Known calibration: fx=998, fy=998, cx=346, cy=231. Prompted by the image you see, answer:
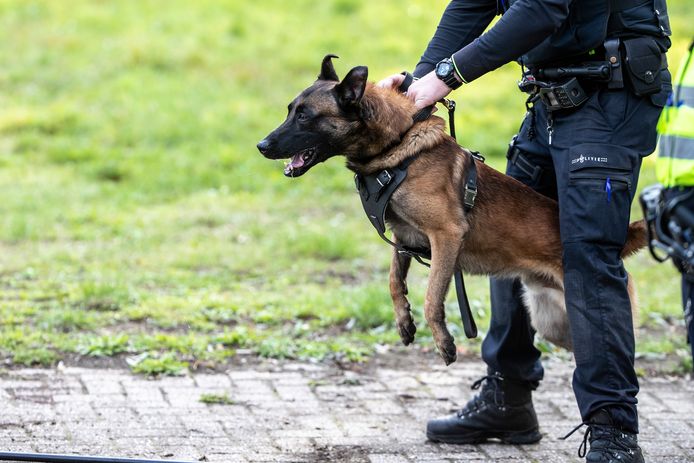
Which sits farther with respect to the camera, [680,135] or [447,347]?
[447,347]

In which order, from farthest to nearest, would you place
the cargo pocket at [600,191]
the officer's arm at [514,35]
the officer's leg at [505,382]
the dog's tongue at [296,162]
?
the officer's leg at [505,382] → the dog's tongue at [296,162] → the cargo pocket at [600,191] → the officer's arm at [514,35]

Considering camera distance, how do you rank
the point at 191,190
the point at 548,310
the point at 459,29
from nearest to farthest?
the point at 548,310 → the point at 459,29 → the point at 191,190

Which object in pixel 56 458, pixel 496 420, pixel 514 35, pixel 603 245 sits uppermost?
pixel 514 35

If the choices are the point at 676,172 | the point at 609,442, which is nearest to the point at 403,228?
the point at 609,442

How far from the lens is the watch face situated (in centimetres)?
392

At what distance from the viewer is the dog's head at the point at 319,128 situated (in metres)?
4.06

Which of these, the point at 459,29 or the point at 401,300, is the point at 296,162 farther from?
the point at 459,29

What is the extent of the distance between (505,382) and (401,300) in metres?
0.69

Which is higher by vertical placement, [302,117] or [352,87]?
[352,87]

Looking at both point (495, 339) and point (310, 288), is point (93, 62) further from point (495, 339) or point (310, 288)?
point (495, 339)

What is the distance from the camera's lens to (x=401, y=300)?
440 centimetres

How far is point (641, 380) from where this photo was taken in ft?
18.4

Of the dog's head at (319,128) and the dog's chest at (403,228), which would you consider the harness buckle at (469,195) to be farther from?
the dog's head at (319,128)

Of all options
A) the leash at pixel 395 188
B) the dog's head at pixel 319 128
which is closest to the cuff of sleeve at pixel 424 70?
the leash at pixel 395 188
